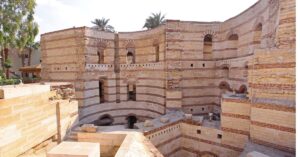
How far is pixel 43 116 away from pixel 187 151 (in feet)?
26.6

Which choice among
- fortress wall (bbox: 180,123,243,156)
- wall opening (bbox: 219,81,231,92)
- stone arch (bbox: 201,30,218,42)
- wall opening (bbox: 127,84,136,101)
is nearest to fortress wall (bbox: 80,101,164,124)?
wall opening (bbox: 127,84,136,101)

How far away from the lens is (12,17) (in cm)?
1465

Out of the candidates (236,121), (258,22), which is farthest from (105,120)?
(258,22)

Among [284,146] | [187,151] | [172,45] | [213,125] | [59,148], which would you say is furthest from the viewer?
[172,45]

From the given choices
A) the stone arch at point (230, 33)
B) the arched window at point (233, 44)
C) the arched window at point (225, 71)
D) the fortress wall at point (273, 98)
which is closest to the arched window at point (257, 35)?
the stone arch at point (230, 33)

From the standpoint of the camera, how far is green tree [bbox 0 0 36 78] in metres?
14.3

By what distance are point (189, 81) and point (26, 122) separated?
1088 centimetres

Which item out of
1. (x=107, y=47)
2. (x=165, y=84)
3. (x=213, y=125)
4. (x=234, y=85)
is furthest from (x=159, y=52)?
(x=213, y=125)

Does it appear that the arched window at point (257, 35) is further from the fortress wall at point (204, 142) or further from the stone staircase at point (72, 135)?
the stone staircase at point (72, 135)

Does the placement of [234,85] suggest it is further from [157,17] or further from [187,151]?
[157,17]

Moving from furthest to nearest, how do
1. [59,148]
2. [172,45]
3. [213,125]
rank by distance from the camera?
[172,45], [213,125], [59,148]

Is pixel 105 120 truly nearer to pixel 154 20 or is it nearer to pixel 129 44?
pixel 129 44

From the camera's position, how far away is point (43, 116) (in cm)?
490

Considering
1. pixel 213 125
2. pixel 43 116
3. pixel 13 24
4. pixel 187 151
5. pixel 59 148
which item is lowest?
pixel 187 151
